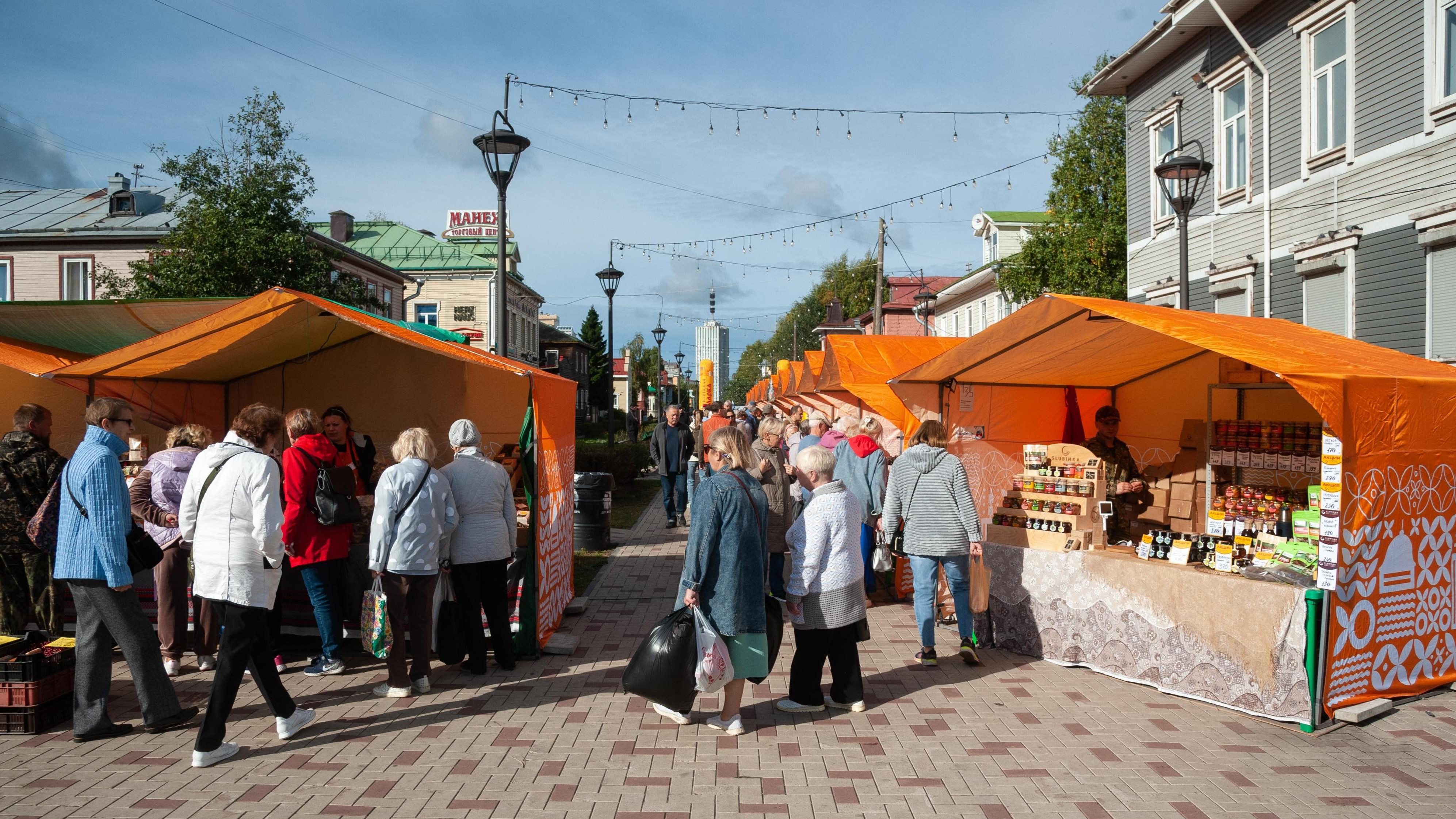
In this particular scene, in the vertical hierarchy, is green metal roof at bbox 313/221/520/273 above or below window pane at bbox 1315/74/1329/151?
above

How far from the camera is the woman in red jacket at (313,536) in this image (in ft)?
20.5

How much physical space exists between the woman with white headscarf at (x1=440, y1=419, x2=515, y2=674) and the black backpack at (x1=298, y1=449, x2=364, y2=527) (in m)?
0.65

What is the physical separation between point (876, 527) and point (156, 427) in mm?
7386

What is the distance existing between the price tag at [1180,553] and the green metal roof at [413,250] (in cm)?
4524

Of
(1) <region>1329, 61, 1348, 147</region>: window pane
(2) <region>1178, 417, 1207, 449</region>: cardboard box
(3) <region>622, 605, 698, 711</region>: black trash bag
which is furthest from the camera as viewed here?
(1) <region>1329, 61, 1348, 147</region>: window pane

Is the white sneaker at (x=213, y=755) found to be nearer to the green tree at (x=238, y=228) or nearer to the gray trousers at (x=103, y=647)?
the gray trousers at (x=103, y=647)

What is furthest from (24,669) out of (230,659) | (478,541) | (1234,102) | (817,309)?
(817,309)

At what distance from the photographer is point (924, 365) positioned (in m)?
9.02

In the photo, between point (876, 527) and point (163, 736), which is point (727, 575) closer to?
point (163, 736)

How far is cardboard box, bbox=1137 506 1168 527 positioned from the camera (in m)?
9.35

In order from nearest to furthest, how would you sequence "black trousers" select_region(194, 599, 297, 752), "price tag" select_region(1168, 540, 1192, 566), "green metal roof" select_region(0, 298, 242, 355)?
1. "black trousers" select_region(194, 599, 297, 752)
2. "price tag" select_region(1168, 540, 1192, 566)
3. "green metal roof" select_region(0, 298, 242, 355)

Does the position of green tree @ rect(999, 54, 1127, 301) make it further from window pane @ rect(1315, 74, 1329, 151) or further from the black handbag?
the black handbag

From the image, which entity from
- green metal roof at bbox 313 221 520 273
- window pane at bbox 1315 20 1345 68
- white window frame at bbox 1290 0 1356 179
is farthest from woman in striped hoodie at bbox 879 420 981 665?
green metal roof at bbox 313 221 520 273

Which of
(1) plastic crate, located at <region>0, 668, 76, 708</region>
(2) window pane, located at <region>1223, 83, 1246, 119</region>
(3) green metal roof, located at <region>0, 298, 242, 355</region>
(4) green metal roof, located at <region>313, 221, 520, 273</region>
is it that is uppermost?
(4) green metal roof, located at <region>313, 221, 520, 273</region>
